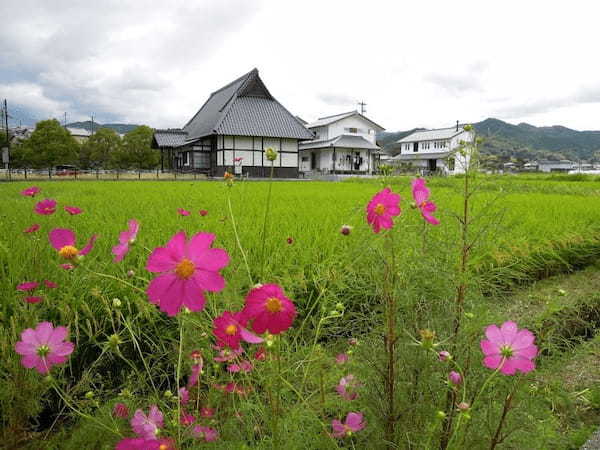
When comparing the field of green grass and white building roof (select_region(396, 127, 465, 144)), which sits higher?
white building roof (select_region(396, 127, 465, 144))

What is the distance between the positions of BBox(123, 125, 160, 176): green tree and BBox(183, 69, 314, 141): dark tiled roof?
7.98m

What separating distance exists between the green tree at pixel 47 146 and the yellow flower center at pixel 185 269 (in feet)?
100

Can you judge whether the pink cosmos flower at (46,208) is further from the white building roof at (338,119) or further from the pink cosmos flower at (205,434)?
the white building roof at (338,119)

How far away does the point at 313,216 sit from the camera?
432 centimetres

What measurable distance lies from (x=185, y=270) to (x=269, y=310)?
0.45ft

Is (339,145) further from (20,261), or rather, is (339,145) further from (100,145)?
(20,261)

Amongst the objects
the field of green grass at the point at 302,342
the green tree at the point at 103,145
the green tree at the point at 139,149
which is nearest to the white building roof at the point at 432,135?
the green tree at the point at 139,149

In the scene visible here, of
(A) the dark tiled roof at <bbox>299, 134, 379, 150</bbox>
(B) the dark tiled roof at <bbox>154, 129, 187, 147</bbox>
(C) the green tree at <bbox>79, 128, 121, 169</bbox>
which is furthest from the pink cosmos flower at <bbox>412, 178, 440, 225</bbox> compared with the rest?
(C) the green tree at <bbox>79, 128, 121, 169</bbox>

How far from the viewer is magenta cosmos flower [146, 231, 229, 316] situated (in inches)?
23.3

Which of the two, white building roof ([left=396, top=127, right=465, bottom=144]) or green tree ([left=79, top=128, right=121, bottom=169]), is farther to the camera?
white building roof ([left=396, top=127, right=465, bottom=144])

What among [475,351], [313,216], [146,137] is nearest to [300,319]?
[475,351]

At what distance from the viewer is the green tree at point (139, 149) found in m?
30.6

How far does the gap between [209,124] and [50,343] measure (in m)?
22.3

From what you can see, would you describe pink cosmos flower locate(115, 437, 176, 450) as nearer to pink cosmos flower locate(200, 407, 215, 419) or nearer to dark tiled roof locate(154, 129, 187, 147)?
pink cosmos flower locate(200, 407, 215, 419)
